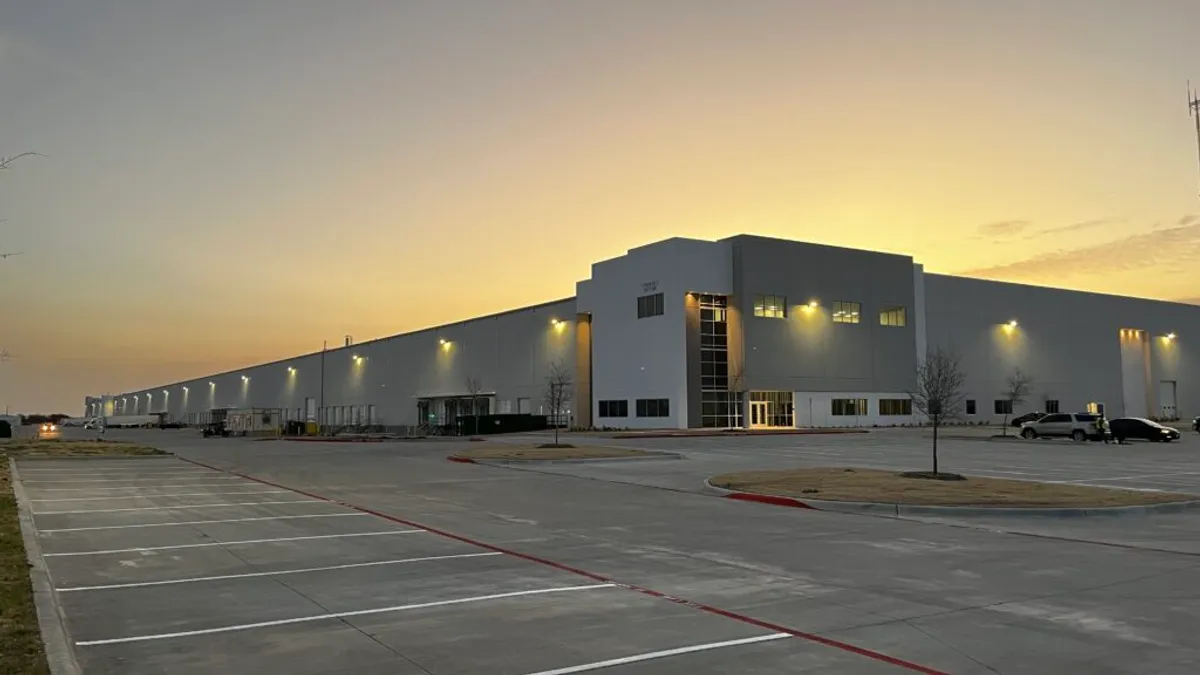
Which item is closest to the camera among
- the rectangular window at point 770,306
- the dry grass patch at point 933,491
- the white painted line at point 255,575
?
the white painted line at point 255,575

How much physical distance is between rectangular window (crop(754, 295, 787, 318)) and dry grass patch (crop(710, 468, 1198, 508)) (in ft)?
159

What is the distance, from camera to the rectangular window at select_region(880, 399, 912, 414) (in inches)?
2960

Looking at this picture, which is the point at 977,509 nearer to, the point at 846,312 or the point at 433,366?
the point at 846,312

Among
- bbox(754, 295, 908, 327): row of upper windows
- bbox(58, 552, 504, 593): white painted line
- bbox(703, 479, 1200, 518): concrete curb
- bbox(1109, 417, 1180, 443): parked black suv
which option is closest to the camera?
bbox(58, 552, 504, 593): white painted line

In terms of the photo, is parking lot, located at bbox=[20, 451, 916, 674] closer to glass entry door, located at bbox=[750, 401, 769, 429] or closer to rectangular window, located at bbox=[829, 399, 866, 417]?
glass entry door, located at bbox=[750, 401, 769, 429]

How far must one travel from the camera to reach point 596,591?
9023mm

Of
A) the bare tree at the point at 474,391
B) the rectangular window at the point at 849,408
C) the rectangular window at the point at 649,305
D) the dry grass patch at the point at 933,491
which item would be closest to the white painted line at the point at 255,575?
the dry grass patch at the point at 933,491

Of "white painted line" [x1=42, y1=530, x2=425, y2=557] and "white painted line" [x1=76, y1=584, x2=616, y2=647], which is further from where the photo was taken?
"white painted line" [x1=42, y1=530, x2=425, y2=557]

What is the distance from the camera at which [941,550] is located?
1166 centimetres

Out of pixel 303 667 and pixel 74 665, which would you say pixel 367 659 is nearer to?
pixel 303 667

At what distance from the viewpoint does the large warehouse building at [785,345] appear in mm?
69125

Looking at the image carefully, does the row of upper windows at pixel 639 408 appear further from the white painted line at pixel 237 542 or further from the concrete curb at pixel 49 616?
the concrete curb at pixel 49 616

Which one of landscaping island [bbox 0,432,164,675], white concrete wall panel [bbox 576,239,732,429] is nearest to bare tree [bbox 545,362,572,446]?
white concrete wall panel [bbox 576,239,732,429]

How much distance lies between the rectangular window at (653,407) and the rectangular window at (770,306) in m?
10.4
